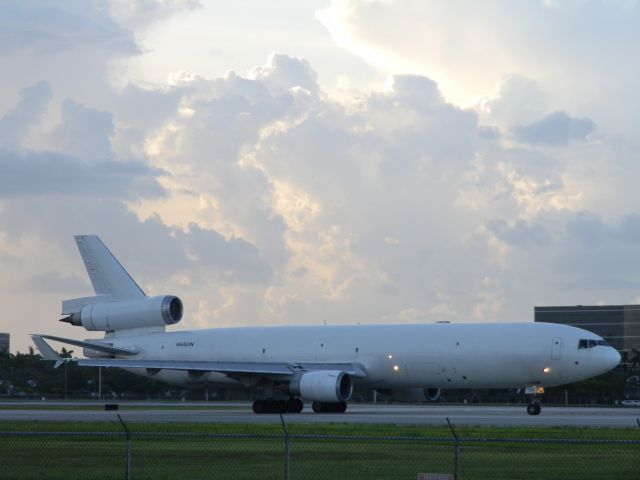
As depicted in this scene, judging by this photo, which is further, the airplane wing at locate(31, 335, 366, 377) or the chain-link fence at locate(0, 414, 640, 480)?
the airplane wing at locate(31, 335, 366, 377)

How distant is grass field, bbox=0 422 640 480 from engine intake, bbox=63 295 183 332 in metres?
31.6

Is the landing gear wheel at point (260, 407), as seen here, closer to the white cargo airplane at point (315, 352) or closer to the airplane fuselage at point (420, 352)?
the white cargo airplane at point (315, 352)

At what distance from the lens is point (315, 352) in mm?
65062

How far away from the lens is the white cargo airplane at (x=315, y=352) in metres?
59.0

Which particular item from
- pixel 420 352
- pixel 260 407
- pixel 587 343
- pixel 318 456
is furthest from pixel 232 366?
pixel 318 456

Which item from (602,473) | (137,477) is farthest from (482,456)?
(137,477)

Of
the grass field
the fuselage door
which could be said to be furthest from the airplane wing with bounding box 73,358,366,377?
the grass field

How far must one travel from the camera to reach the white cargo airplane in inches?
2324

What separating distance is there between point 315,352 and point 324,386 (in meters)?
5.87

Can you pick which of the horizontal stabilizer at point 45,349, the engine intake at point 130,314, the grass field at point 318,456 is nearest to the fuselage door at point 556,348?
the grass field at point 318,456

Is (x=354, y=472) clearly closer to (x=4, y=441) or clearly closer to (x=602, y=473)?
(x=602, y=473)

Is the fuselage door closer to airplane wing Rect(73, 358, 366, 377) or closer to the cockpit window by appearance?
the cockpit window

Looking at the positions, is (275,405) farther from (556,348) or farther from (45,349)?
(556,348)

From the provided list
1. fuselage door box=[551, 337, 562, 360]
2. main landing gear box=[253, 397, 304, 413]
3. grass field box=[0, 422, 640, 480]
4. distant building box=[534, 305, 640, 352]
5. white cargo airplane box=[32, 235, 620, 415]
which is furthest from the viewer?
distant building box=[534, 305, 640, 352]
